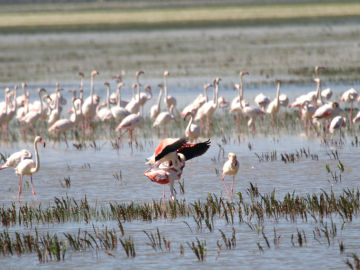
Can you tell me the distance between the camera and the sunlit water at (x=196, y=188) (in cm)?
814

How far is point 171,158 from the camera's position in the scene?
1137 cm

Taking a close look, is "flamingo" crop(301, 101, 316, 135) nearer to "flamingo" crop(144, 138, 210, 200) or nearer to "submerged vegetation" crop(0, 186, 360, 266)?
"flamingo" crop(144, 138, 210, 200)

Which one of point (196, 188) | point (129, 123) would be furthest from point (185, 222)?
point (129, 123)

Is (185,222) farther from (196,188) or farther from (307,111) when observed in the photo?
(307,111)

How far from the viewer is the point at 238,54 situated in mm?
42469

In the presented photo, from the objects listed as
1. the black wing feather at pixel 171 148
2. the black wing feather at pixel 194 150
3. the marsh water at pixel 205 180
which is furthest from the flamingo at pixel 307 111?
the black wing feather at pixel 171 148

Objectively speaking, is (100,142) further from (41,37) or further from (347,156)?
(41,37)


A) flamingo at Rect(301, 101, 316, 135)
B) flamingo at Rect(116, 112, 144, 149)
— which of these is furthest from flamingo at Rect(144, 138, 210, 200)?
flamingo at Rect(301, 101, 316, 135)

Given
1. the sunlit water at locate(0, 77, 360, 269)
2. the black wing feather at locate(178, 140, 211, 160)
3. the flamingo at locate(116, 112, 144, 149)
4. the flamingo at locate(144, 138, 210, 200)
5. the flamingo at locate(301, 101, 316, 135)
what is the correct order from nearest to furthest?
the sunlit water at locate(0, 77, 360, 269) < the flamingo at locate(144, 138, 210, 200) < the black wing feather at locate(178, 140, 211, 160) < the flamingo at locate(116, 112, 144, 149) < the flamingo at locate(301, 101, 316, 135)

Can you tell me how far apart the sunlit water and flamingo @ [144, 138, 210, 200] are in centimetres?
→ 35

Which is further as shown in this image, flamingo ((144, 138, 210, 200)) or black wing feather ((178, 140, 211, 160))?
black wing feather ((178, 140, 211, 160))

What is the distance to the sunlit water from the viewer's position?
8141 mm

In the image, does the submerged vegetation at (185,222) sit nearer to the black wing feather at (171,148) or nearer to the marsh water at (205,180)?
the marsh water at (205,180)

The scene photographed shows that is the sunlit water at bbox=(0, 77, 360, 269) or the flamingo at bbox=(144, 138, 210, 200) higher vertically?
the flamingo at bbox=(144, 138, 210, 200)
